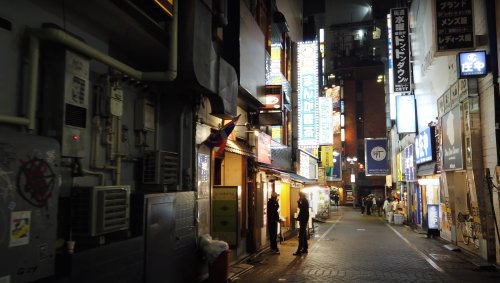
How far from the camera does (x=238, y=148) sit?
13156 mm

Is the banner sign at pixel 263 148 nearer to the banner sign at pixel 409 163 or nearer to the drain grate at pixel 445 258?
the drain grate at pixel 445 258

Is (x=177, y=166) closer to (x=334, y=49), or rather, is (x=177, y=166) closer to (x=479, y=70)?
(x=479, y=70)

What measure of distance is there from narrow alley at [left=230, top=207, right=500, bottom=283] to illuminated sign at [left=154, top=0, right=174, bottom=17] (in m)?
6.90

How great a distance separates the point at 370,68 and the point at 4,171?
73.5m

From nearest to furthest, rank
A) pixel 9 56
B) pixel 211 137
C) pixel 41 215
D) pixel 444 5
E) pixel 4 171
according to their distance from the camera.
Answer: pixel 4 171, pixel 41 215, pixel 9 56, pixel 211 137, pixel 444 5

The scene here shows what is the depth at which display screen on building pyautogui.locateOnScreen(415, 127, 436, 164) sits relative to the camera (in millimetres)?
20469

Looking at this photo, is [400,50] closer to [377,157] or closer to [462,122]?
[462,122]

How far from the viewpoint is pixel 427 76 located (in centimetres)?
2225

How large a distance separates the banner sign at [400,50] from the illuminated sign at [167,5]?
61.9ft

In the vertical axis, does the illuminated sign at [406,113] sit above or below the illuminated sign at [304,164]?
above

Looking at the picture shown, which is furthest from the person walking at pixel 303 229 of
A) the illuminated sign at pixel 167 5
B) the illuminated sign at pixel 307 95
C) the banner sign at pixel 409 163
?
the banner sign at pixel 409 163

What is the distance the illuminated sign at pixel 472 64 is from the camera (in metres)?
13.2

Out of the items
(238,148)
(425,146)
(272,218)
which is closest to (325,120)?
(425,146)

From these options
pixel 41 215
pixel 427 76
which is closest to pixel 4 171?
pixel 41 215
